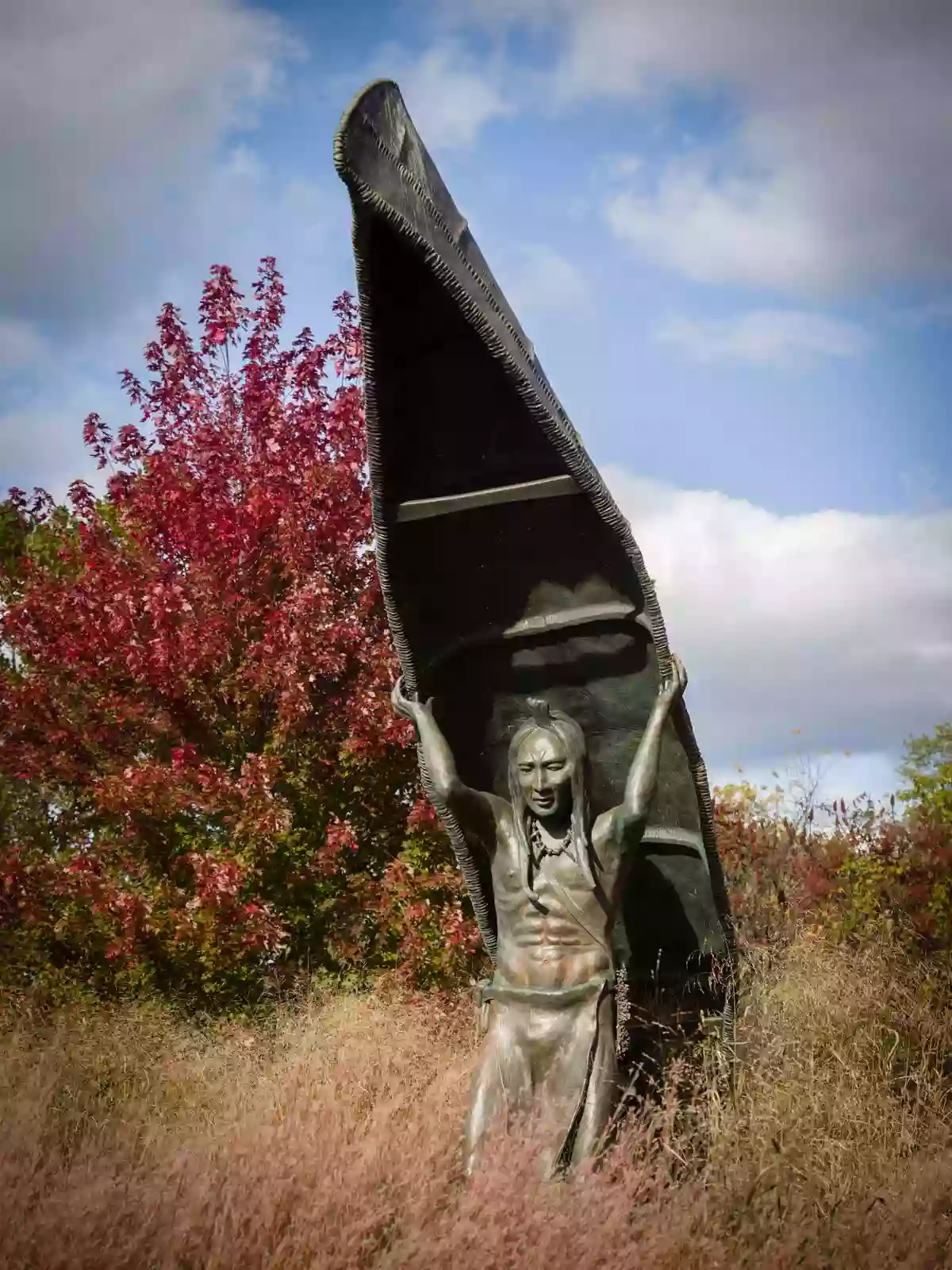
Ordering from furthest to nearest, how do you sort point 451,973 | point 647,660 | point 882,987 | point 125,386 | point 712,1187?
point 125,386 → point 451,973 → point 882,987 → point 647,660 → point 712,1187

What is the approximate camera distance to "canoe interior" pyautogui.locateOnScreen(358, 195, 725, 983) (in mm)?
5383

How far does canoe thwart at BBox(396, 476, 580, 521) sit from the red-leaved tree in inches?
129

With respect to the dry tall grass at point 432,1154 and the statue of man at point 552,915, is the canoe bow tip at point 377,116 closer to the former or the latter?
the statue of man at point 552,915

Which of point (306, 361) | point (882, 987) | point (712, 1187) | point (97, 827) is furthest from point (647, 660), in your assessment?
point (97, 827)

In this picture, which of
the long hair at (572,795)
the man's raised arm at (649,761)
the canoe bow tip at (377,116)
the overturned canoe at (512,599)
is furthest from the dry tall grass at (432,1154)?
the canoe bow tip at (377,116)

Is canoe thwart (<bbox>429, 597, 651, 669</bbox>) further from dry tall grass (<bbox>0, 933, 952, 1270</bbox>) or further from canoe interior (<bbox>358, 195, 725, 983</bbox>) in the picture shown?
dry tall grass (<bbox>0, 933, 952, 1270</bbox>)

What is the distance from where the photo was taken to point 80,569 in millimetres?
10117

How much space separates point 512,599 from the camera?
5656 millimetres

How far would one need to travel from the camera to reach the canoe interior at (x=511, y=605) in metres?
5.38

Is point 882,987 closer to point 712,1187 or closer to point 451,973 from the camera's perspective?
point 451,973

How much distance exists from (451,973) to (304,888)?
1393 millimetres

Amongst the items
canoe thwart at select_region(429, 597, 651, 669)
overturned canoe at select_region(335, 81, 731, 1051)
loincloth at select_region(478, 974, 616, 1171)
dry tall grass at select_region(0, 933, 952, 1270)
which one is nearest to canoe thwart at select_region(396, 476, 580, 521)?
overturned canoe at select_region(335, 81, 731, 1051)

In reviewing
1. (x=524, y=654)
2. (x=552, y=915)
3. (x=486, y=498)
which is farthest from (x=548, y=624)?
(x=552, y=915)

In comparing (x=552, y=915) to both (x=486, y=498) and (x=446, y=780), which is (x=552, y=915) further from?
(x=486, y=498)
